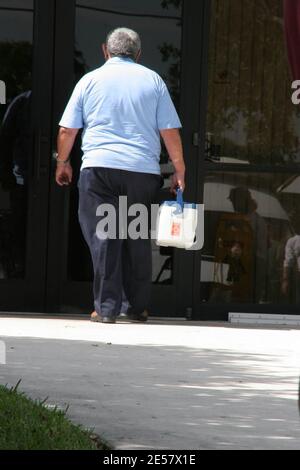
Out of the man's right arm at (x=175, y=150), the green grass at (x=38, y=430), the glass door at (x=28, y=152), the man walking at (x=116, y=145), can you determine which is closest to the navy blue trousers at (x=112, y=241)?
the man walking at (x=116, y=145)

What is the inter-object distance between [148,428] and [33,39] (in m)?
5.70

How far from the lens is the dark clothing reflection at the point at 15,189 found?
36.9 feet

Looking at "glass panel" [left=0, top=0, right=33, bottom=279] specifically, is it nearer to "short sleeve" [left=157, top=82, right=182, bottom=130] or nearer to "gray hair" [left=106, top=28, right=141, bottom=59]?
"gray hair" [left=106, top=28, right=141, bottom=59]

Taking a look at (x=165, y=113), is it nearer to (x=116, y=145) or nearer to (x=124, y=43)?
(x=116, y=145)

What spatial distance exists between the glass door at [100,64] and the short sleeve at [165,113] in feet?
2.83

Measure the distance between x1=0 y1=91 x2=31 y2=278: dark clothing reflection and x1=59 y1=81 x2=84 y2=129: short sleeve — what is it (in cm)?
89

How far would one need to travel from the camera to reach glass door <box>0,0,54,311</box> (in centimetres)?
1118

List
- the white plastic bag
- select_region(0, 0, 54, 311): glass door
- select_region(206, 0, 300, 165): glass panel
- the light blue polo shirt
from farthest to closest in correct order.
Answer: select_region(206, 0, 300, 165): glass panel → select_region(0, 0, 54, 311): glass door → the light blue polo shirt → the white plastic bag

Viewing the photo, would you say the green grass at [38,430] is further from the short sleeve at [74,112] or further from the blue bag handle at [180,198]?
the short sleeve at [74,112]

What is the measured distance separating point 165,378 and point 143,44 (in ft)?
14.1

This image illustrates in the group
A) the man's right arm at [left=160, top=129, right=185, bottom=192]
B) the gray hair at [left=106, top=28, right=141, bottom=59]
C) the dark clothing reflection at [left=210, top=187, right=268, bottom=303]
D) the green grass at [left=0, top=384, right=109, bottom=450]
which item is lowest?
the green grass at [left=0, top=384, right=109, bottom=450]

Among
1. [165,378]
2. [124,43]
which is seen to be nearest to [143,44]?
[124,43]

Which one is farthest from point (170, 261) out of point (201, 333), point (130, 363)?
point (130, 363)

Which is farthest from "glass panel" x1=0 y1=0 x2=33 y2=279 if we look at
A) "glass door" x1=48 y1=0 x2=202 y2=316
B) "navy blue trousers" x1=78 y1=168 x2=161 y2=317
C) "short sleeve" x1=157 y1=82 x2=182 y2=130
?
"short sleeve" x1=157 y1=82 x2=182 y2=130
